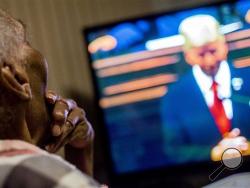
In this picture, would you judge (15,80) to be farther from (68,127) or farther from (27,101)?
(68,127)

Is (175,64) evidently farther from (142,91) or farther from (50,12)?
(50,12)

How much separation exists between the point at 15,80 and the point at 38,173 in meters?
0.10

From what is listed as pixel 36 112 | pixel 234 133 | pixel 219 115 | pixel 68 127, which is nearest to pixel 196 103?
pixel 219 115

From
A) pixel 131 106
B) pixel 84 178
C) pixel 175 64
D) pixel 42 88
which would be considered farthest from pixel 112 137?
pixel 84 178

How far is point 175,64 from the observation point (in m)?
1.65

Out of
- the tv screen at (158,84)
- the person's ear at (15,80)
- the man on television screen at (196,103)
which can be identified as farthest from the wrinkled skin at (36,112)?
the tv screen at (158,84)

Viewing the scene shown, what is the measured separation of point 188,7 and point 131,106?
0.37 metres

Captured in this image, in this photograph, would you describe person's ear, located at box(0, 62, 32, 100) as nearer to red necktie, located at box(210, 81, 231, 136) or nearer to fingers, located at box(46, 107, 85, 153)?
fingers, located at box(46, 107, 85, 153)

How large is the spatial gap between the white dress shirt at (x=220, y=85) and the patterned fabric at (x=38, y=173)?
2.25 feet

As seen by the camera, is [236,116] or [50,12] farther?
[50,12]

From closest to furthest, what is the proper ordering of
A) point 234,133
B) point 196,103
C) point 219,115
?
1. point 234,133
2. point 219,115
3. point 196,103

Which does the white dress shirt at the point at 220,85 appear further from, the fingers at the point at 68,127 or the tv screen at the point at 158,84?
the fingers at the point at 68,127

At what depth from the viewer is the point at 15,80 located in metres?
0.45

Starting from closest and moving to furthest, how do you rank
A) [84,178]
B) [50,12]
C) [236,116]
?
[84,178]
[236,116]
[50,12]
